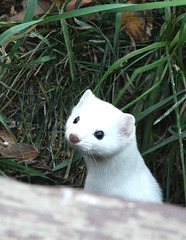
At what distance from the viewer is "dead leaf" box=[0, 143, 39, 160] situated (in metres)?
4.45

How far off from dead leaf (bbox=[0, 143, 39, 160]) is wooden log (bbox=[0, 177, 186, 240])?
273 centimetres

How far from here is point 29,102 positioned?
15.9 ft

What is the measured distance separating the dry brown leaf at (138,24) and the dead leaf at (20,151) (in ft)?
4.07

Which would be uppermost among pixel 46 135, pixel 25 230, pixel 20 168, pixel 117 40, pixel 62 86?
pixel 117 40

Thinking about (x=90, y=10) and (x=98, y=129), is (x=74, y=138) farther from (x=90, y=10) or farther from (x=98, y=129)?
(x=90, y=10)

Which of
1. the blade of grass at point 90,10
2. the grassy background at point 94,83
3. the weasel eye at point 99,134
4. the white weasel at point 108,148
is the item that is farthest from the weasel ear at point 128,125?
the blade of grass at point 90,10

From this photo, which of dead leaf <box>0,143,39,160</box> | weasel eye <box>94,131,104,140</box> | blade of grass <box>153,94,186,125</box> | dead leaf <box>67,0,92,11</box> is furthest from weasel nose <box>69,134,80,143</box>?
dead leaf <box>67,0,92,11</box>

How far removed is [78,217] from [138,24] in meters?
3.23

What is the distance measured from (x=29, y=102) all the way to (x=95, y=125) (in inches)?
65.1

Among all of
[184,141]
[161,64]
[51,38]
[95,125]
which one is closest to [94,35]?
[51,38]

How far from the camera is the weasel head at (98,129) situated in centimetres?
323

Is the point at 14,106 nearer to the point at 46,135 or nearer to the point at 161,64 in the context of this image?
the point at 46,135

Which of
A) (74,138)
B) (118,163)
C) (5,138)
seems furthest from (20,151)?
(74,138)

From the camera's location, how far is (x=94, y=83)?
15.3 ft
